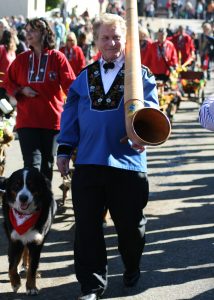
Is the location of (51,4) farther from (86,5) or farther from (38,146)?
(38,146)

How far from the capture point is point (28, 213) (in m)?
5.68

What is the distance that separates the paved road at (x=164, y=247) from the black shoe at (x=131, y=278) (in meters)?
0.05

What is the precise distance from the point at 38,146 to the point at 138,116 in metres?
2.18

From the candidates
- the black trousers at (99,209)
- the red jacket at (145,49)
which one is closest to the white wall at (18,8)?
the red jacket at (145,49)

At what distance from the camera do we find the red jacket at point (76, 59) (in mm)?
12781

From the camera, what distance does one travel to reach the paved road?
582 cm

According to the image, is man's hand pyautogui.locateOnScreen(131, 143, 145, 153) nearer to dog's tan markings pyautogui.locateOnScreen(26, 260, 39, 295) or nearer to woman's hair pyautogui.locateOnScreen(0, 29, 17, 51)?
dog's tan markings pyautogui.locateOnScreen(26, 260, 39, 295)

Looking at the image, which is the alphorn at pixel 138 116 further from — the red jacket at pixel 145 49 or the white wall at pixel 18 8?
the white wall at pixel 18 8

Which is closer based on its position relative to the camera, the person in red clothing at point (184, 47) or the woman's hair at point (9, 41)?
the woman's hair at point (9, 41)

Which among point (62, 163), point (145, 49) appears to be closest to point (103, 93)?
point (62, 163)

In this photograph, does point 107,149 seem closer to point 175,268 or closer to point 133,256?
point 133,256

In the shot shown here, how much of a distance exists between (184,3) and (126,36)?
5806cm

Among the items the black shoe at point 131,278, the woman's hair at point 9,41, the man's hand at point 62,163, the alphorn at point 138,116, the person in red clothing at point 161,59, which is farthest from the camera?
the person in red clothing at point 161,59

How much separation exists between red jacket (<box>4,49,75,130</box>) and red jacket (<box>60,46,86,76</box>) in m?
5.62
